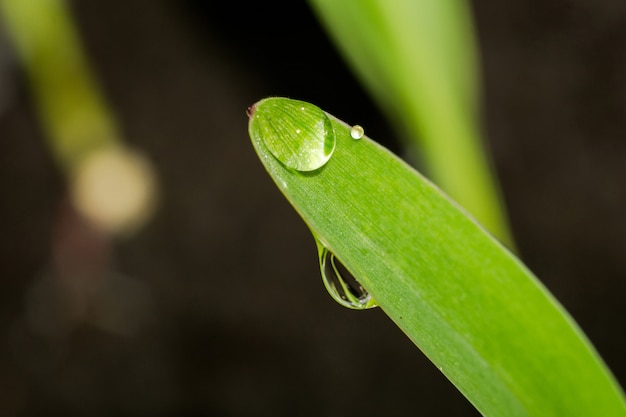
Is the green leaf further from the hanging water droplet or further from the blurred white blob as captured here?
the blurred white blob

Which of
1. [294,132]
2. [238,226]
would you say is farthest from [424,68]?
[238,226]

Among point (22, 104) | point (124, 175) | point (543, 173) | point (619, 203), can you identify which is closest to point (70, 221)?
point (124, 175)

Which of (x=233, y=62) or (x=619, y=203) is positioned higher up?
(x=233, y=62)

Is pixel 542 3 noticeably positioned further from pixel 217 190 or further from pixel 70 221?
pixel 70 221

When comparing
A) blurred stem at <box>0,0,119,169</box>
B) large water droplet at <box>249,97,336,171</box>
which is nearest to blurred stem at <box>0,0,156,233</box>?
blurred stem at <box>0,0,119,169</box>

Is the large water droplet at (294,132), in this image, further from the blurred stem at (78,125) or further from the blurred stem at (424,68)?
the blurred stem at (78,125)
